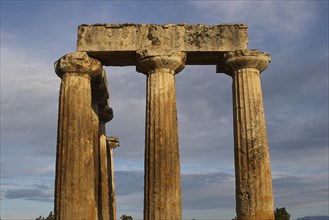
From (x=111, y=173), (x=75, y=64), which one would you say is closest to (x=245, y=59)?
(x=75, y=64)

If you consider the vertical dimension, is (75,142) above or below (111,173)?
above

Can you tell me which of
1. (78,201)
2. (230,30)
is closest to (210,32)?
(230,30)

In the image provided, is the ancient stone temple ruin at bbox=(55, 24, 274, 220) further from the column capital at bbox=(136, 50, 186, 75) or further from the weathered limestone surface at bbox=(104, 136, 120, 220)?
the weathered limestone surface at bbox=(104, 136, 120, 220)

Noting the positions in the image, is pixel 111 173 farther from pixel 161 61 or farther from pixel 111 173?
pixel 161 61

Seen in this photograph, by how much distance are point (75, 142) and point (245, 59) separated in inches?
350

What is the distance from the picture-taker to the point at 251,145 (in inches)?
829

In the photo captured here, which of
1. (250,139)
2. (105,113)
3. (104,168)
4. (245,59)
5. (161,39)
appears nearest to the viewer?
(250,139)

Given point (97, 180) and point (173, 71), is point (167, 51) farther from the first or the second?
point (97, 180)

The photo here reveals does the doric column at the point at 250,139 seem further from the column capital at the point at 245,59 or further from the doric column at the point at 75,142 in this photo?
the doric column at the point at 75,142

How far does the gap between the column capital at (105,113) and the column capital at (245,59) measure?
9.64m

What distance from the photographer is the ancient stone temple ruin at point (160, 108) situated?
2042cm

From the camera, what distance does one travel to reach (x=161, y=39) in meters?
22.5

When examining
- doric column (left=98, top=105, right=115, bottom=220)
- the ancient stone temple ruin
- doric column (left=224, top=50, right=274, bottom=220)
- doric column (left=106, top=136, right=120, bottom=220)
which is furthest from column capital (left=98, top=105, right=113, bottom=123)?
doric column (left=224, top=50, right=274, bottom=220)

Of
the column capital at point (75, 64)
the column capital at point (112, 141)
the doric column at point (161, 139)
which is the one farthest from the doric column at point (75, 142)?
the column capital at point (112, 141)
